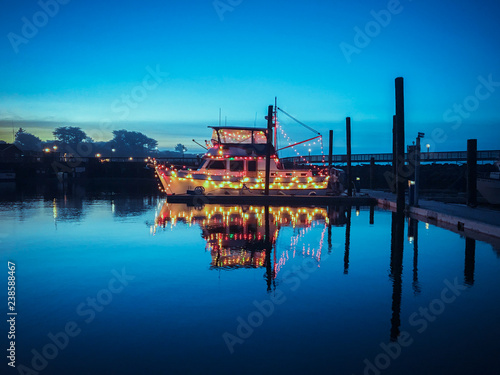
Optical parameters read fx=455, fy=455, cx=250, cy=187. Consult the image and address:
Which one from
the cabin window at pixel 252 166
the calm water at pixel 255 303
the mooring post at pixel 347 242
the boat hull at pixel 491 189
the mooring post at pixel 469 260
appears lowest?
the mooring post at pixel 347 242

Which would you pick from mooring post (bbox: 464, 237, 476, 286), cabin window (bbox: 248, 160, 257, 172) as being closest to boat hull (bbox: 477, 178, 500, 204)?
mooring post (bbox: 464, 237, 476, 286)

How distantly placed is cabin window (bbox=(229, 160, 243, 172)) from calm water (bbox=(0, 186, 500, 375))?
46.0 feet

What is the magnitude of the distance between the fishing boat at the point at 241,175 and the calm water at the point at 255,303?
13.4m

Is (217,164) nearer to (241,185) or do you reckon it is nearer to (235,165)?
(235,165)

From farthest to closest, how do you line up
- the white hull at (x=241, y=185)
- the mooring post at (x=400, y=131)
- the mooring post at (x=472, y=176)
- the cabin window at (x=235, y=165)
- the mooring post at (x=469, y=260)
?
1. the cabin window at (x=235, y=165)
2. the white hull at (x=241, y=185)
3. the mooring post at (x=472, y=176)
4. the mooring post at (x=400, y=131)
5. the mooring post at (x=469, y=260)

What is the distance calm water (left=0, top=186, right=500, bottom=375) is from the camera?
4891 mm

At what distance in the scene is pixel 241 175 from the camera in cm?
2728

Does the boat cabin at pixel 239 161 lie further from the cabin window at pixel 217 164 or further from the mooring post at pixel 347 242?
the mooring post at pixel 347 242

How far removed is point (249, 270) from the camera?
356 inches

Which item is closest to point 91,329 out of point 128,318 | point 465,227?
point 128,318

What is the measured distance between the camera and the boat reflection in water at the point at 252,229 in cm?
1012

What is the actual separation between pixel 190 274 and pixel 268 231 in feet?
20.0

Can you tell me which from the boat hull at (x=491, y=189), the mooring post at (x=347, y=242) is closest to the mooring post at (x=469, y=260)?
the mooring post at (x=347, y=242)

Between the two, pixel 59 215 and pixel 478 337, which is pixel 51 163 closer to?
pixel 59 215
